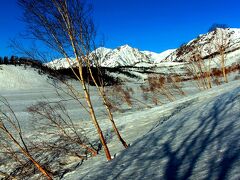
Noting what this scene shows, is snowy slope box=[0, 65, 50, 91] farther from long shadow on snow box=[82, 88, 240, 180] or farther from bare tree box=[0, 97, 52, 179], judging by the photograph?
long shadow on snow box=[82, 88, 240, 180]

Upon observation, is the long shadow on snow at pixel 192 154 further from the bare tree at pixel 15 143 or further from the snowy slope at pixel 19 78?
the snowy slope at pixel 19 78

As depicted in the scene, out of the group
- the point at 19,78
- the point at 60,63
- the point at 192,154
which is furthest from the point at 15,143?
the point at 19,78

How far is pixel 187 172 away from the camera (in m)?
4.68

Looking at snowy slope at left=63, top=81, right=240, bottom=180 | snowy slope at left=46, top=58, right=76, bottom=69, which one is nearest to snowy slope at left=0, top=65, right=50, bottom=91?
snowy slope at left=46, top=58, right=76, bottom=69

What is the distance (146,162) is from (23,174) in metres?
6.89

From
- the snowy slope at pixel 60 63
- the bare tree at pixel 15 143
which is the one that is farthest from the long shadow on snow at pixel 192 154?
the snowy slope at pixel 60 63

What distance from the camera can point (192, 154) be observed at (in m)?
5.39

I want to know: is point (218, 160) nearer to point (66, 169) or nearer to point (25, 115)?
point (66, 169)

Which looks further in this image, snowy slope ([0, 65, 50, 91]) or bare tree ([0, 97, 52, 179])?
snowy slope ([0, 65, 50, 91])

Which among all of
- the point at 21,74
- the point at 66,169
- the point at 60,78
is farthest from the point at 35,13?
the point at 21,74

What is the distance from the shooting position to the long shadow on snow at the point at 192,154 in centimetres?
452

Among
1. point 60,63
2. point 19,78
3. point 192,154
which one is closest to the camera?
point 192,154

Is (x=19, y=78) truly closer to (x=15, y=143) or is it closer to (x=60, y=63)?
(x=15, y=143)

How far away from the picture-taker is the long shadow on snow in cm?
452
